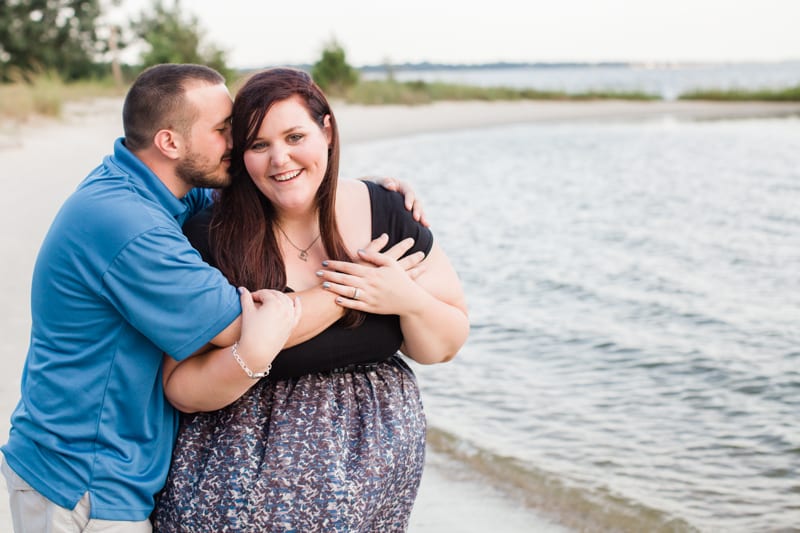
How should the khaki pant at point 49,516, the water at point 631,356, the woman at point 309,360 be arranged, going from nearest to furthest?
the khaki pant at point 49,516, the woman at point 309,360, the water at point 631,356

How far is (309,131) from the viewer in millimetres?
2436

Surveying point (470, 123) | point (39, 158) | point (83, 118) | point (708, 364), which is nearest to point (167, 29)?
point (470, 123)

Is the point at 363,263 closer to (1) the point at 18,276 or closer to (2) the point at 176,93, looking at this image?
(2) the point at 176,93

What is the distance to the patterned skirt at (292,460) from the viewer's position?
2287mm

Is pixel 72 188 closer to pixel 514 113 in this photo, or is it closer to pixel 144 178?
pixel 144 178

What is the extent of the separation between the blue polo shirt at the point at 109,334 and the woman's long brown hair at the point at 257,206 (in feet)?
0.73

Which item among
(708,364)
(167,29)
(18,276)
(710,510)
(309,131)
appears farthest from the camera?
(167,29)

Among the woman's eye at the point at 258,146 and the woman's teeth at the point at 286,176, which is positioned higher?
the woman's eye at the point at 258,146

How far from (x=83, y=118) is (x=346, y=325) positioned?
16543mm

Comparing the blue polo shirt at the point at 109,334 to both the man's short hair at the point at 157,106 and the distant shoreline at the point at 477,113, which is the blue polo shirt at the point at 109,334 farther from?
the distant shoreline at the point at 477,113

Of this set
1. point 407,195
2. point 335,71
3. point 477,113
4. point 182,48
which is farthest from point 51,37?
point 407,195

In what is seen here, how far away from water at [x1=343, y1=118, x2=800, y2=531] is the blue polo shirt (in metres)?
2.42

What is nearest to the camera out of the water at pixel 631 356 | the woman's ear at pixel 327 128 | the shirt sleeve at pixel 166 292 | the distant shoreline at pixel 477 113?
the shirt sleeve at pixel 166 292

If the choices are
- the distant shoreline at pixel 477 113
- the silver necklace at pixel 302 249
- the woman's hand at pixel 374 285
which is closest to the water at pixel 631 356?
the woman's hand at pixel 374 285
